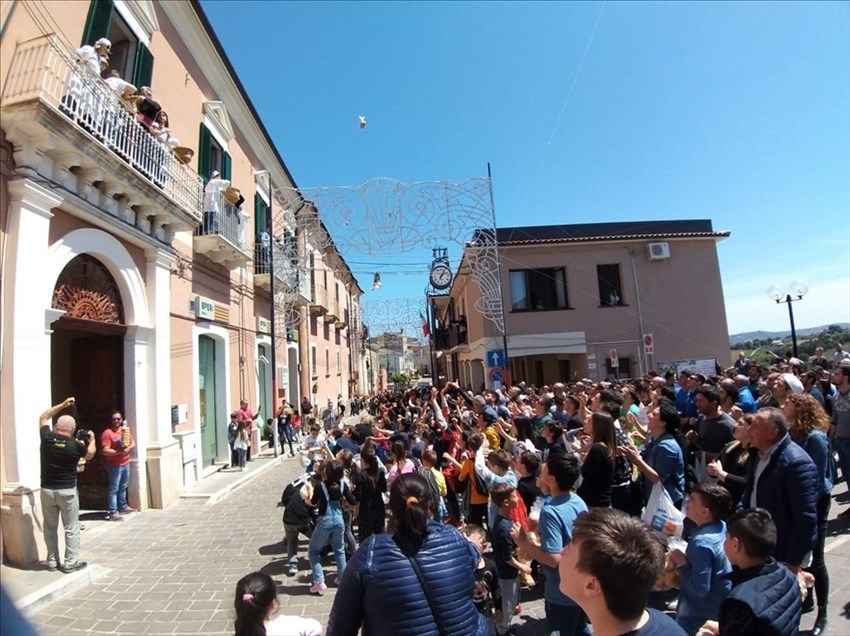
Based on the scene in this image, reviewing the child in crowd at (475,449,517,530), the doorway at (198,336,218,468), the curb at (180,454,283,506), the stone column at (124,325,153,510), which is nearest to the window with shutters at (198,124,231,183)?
the doorway at (198,336,218,468)

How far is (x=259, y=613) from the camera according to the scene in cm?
211

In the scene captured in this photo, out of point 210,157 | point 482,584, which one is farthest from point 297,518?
point 210,157

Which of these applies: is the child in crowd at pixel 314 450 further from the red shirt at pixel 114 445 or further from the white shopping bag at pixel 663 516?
the white shopping bag at pixel 663 516

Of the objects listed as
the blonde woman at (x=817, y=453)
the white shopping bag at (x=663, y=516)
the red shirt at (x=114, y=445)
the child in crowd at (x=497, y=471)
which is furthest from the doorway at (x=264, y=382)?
the blonde woman at (x=817, y=453)

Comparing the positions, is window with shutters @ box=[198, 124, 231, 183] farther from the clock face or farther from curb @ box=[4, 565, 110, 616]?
curb @ box=[4, 565, 110, 616]

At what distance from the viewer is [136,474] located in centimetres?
783

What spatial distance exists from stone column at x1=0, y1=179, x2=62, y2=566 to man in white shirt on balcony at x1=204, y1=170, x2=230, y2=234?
462cm

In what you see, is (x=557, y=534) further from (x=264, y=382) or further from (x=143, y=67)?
(x=264, y=382)

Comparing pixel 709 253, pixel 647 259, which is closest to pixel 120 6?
pixel 647 259

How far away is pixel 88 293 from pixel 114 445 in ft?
7.71

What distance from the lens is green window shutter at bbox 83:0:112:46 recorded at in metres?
6.60

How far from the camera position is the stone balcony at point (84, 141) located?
5223mm

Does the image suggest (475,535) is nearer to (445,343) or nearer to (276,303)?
(276,303)

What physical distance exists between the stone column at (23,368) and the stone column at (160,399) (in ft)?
8.34
